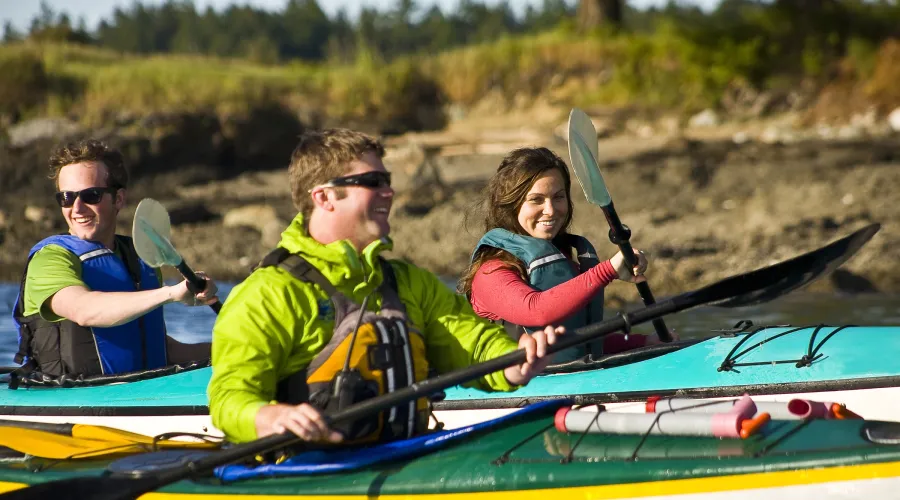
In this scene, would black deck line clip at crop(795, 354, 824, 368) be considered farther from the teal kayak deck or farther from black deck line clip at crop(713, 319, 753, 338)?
black deck line clip at crop(713, 319, 753, 338)

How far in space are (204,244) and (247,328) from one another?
9.49 meters

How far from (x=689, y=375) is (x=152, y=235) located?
6.72ft

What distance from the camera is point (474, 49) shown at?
18.8 meters

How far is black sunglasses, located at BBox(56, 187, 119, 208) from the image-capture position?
15.8 ft

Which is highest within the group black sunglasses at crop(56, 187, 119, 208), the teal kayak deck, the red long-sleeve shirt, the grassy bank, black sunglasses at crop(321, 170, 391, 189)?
the grassy bank

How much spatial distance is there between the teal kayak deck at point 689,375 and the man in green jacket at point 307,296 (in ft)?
5.24

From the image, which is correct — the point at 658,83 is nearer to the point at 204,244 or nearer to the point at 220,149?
the point at 220,149

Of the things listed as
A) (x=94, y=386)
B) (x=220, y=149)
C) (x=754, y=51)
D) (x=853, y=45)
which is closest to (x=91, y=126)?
(x=220, y=149)

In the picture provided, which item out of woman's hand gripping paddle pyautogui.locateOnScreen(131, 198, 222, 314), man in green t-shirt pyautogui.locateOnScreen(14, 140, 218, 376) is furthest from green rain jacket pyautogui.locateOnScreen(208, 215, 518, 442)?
man in green t-shirt pyautogui.locateOnScreen(14, 140, 218, 376)

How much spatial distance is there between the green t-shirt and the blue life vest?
0.07m

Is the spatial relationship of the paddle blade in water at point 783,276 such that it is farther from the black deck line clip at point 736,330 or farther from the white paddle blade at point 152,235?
the white paddle blade at point 152,235

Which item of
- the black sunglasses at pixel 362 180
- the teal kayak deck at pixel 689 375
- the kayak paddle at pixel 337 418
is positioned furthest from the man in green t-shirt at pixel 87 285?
the black sunglasses at pixel 362 180

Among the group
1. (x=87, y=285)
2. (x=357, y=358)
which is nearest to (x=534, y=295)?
(x=357, y=358)

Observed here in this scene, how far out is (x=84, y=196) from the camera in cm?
484
